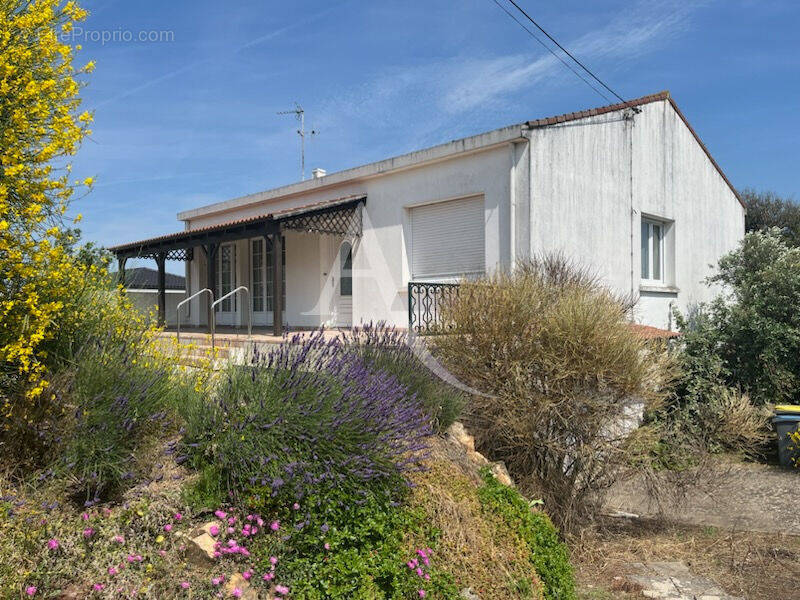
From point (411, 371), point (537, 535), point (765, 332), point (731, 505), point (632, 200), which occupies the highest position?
point (632, 200)

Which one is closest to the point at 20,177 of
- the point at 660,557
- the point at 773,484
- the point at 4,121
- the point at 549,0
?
the point at 4,121

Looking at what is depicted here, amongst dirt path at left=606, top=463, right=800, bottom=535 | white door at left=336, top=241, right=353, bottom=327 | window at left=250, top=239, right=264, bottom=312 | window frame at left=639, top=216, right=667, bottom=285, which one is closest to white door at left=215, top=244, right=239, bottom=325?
window at left=250, top=239, right=264, bottom=312

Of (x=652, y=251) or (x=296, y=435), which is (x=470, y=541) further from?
(x=652, y=251)

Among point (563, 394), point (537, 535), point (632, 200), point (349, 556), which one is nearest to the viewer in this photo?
point (349, 556)

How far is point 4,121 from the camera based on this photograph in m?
3.78

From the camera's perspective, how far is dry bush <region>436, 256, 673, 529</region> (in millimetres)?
5762

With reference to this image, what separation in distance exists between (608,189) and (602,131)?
3.60 feet

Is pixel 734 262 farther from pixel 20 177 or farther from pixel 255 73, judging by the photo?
pixel 20 177

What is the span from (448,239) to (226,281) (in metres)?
7.68

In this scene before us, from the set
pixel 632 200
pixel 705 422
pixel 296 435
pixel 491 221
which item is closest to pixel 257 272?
pixel 491 221

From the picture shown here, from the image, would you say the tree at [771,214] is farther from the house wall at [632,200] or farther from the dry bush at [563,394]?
the dry bush at [563,394]

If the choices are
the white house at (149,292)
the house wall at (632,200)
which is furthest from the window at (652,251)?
the white house at (149,292)

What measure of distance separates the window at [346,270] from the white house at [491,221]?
31mm

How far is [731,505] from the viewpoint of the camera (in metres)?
7.51
